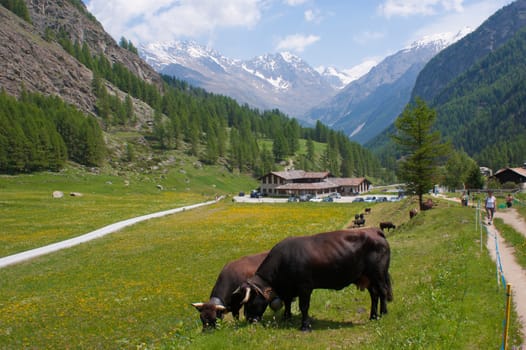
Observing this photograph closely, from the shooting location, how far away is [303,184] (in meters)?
125

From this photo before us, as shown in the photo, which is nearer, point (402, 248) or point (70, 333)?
point (70, 333)

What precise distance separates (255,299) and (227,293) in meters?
3.33

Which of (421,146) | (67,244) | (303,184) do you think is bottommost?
(67,244)

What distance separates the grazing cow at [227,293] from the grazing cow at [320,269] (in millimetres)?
1095

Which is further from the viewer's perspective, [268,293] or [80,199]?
[80,199]

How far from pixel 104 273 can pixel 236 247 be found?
11.7 meters

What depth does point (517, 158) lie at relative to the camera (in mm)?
189000

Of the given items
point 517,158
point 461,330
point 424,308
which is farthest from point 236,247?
point 517,158

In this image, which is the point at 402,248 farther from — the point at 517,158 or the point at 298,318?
the point at 517,158

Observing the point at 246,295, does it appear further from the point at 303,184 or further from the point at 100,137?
the point at 100,137

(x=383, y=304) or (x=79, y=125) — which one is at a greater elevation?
(x=79, y=125)

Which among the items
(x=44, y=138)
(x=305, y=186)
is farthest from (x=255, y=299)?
(x=44, y=138)

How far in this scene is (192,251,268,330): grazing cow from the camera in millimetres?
12711

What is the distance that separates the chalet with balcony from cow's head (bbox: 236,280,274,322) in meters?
110
